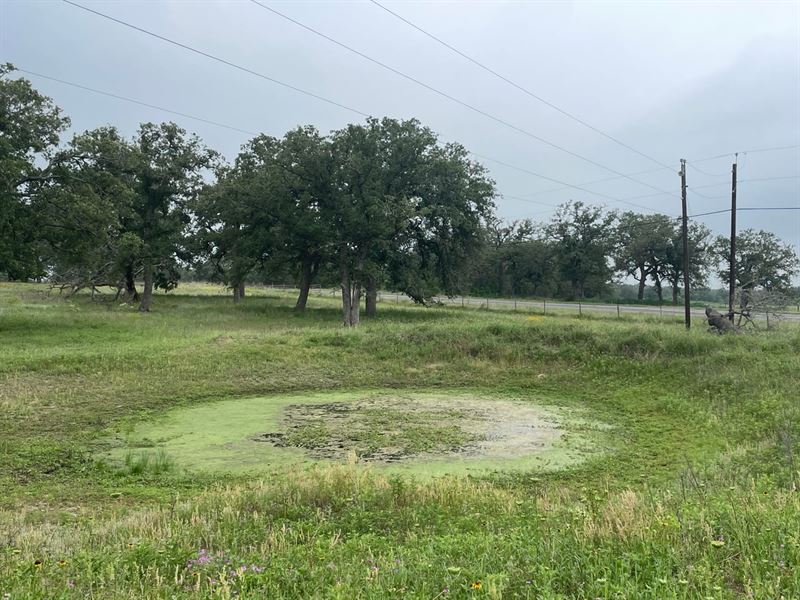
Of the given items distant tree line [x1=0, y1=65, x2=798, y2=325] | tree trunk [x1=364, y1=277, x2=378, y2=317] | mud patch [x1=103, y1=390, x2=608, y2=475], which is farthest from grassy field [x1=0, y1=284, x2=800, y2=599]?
tree trunk [x1=364, y1=277, x2=378, y2=317]

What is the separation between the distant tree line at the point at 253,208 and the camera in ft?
72.5

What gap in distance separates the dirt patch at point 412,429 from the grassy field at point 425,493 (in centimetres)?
115

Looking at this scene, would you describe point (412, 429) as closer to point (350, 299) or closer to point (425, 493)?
point (425, 493)

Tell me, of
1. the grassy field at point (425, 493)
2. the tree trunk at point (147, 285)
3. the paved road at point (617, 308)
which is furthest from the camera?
the paved road at point (617, 308)

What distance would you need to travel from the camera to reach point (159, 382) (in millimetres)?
14141

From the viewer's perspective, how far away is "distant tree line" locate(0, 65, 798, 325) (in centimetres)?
2209

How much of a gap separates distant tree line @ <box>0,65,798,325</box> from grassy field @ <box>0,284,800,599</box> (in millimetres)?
Result: 7099

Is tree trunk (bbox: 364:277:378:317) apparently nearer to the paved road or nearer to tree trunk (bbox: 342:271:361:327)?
tree trunk (bbox: 342:271:361:327)

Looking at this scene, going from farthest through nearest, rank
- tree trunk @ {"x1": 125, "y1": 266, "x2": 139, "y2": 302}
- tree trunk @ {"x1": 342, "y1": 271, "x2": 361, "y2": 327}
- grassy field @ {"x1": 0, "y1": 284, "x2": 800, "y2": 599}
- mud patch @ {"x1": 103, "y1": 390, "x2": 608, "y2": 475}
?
1. tree trunk @ {"x1": 125, "y1": 266, "x2": 139, "y2": 302}
2. tree trunk @ {"x1": 342, "y1": 271, "x2": 361, "y2": 327}
3. mud patch @ {"x1": 103, "y1": 390, "x2": 608, "y2": 475}
4. grassy field @ {"x1": 0, "y1": 284, "x2": 800, "y2": 599}

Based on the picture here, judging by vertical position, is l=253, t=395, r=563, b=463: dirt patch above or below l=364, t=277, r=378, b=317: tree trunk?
below

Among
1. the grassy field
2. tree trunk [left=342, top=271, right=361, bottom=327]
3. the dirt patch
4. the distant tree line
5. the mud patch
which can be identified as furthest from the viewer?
tree trunk [left=342, top=271, right=361, bottom=327]

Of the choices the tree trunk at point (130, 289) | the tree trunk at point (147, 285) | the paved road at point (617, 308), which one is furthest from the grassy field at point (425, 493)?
the tree trunk at point (130, 289)

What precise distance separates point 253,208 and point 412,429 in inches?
1001

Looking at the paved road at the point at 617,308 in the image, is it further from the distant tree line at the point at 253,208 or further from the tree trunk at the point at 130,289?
the tree trunk at the point at 130,289
